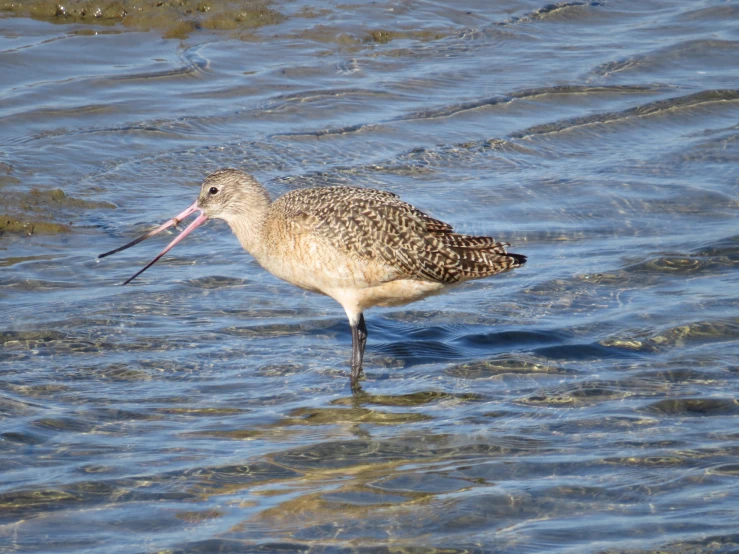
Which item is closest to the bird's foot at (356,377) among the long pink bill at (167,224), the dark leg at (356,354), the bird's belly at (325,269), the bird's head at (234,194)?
the dark leg at (356,354)

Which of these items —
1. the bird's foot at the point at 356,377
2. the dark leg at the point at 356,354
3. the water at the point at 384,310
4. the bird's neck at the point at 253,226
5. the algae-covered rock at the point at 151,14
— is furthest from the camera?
the algae-covered rock at the point at 151,14

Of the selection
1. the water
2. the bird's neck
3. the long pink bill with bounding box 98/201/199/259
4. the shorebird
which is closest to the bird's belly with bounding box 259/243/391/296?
the shorebird

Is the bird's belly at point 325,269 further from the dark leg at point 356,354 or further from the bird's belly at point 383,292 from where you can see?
the dark leg at point 356,354

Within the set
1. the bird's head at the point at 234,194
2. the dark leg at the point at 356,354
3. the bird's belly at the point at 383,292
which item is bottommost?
the dark leg at the point at 356,354

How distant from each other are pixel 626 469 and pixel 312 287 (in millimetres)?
2252

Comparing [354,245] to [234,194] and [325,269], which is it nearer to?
[325,269]

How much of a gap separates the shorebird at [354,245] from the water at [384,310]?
1.54 ft

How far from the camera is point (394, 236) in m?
6.63

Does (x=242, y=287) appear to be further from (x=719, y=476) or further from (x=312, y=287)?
(x=719, y=476)

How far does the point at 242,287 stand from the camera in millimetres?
7711

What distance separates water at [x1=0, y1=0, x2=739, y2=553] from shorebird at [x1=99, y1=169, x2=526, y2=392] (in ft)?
1.54

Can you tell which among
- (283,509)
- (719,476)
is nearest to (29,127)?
(283,509)

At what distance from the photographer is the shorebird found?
6566 millimetres

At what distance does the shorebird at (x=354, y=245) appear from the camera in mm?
6566
